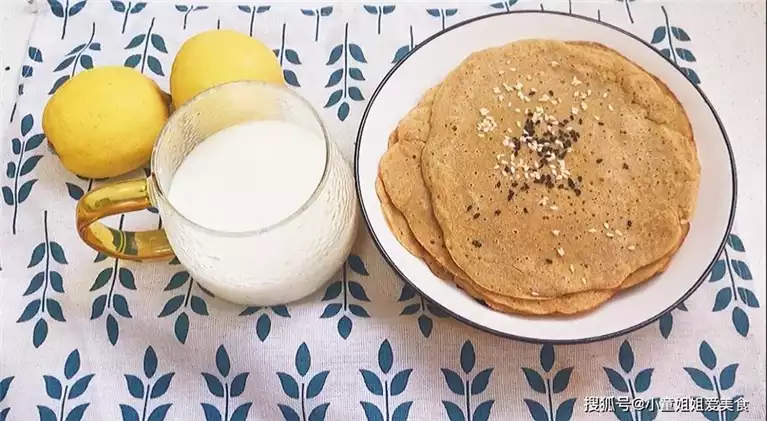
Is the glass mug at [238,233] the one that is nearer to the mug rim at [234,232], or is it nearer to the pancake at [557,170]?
the mug rim at [234,232]

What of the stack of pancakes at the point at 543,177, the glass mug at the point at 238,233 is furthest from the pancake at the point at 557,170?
the glass mug at the point at 238,233

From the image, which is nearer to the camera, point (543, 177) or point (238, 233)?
point (238, 233)

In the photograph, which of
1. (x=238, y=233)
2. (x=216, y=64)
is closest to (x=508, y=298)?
(x=238, y=233)

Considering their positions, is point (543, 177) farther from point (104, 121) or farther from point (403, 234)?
point (104, 121)

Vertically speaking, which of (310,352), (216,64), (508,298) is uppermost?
(216,64)

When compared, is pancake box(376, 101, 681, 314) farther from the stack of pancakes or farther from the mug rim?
the mug rim

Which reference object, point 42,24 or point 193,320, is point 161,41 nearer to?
point 42,24
